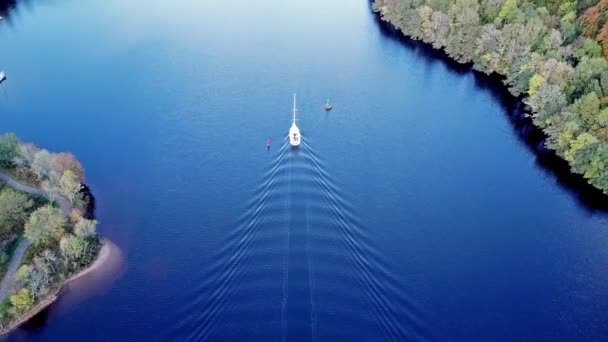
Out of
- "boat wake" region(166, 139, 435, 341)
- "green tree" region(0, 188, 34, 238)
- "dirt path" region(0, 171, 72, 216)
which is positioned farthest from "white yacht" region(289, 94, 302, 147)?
"green tree" region(0, 188, 34, 238)

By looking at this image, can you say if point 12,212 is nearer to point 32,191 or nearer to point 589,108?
point 32,191

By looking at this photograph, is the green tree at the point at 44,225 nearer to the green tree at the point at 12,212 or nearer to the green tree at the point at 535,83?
the green tree at the point at 12,212

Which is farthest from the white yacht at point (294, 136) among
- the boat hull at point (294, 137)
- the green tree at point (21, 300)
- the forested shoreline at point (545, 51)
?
the green tree at point (21, 300)

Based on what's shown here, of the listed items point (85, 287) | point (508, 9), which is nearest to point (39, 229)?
point (85, 287)

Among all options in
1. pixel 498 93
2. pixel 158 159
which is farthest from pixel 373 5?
pixel 158 159

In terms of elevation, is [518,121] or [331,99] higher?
[518,121]

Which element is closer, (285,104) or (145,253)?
(145,253)

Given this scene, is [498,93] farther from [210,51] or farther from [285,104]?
[210,51]
